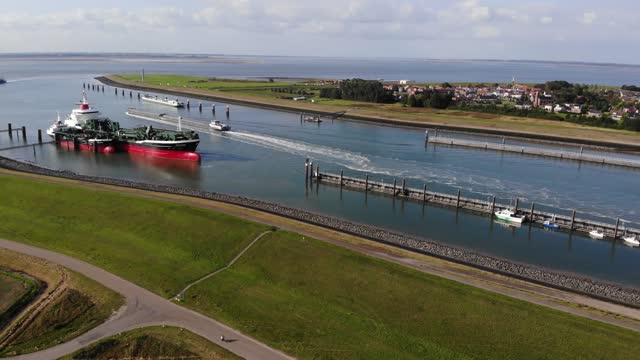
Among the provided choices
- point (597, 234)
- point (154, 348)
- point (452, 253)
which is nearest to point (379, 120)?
point (597, 234)

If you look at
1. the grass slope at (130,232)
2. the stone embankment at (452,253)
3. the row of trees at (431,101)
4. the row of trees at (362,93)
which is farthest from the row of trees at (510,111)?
the grass slope at (130,232)

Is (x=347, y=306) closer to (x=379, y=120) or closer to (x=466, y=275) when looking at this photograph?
(x=466, y=275)

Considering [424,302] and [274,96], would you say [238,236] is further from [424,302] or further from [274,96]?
[274,96]

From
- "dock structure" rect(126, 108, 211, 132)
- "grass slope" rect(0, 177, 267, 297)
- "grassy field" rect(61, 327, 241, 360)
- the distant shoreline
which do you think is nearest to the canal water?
"dock structure" rect(126, 108, 211, 132)

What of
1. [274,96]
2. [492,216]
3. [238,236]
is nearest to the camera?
[238,236]

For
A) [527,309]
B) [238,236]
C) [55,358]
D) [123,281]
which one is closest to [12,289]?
[123,281]

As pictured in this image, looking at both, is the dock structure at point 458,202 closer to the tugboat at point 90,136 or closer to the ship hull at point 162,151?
the ship hull at point 162,151
